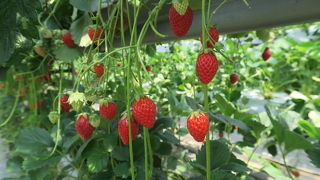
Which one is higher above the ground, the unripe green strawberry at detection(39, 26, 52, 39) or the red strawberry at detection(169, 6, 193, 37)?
the unripe green strawberry at detection(39, 26, 52, 39)

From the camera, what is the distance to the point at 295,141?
30.7 inches

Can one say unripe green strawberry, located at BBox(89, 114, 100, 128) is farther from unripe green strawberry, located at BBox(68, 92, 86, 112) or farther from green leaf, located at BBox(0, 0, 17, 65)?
green leaf, located at BBox(0, 0, 17, 65)

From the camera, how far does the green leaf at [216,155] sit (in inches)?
24.9

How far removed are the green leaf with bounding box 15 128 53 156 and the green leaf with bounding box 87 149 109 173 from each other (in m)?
0.26

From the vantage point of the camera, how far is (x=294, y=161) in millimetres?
1438

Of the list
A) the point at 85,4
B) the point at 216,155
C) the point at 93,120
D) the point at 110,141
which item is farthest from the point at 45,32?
the point at 216,155

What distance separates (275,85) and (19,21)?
5.28 feet

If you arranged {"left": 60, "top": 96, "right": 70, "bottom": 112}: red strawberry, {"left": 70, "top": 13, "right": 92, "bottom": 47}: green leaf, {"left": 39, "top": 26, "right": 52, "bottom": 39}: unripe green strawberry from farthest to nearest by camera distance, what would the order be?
{"left": 39, "top": 26, "right": 52, "bottom": 39}: unripe green strawberry, {"left": 70, "top": 13, "right": 92, "bottom": 47}: green leaf, {"left": 60, "top": 96, "right": 70, "bottom": 112}: red strawberry

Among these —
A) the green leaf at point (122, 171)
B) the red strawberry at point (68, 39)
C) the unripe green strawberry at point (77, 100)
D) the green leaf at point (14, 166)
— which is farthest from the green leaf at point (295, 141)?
the green leaf at point (14, 166)

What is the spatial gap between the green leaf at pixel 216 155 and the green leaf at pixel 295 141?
24cm

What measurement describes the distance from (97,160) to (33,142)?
1.17ft

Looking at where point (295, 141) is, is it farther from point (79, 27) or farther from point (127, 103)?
point (79, 27)

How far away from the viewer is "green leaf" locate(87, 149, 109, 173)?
0.74 m

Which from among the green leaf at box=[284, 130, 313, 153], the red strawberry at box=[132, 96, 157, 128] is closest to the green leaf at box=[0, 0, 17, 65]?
the red strawberry at box=[132, 96, 157, 128]
